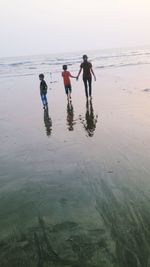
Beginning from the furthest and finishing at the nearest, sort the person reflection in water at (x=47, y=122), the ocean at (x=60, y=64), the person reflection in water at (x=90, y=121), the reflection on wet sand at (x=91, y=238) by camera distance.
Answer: the ocean at (x=60, y=64)
the person reflection in water at (x=47, y=122)
the person reflection in water at (x=90, y=121)
the reflection on wet sand at (x=91, y=238)

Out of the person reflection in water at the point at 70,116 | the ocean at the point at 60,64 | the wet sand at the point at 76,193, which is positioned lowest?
the ocean at the point at 60,64

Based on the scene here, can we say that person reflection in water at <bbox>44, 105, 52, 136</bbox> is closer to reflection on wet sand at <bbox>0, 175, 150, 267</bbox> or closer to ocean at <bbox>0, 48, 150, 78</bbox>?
reflection on wet sand at <bbox>0, 175, 150, 267</bbox>

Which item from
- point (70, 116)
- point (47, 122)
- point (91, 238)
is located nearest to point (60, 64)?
point (70, 116)

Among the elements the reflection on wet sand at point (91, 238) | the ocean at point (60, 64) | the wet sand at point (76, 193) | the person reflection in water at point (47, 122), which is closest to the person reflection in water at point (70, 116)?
the wet sand at point (76, 193)

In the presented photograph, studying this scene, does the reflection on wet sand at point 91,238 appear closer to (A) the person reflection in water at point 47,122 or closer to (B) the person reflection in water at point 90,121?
(B) the person reflection in water at point 90,121

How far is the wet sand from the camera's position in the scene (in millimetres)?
4602

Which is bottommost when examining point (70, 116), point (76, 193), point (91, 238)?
point (70, 116)

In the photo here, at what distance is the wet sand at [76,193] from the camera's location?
4602 mm

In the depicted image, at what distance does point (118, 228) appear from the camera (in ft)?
16.5

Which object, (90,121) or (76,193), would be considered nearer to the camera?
(76,193)

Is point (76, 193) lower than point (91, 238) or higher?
lower

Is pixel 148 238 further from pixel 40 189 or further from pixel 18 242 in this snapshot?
pixel 40 189

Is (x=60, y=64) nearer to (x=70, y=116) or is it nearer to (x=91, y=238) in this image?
(x=70, y=116)

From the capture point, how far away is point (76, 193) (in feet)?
21.1
